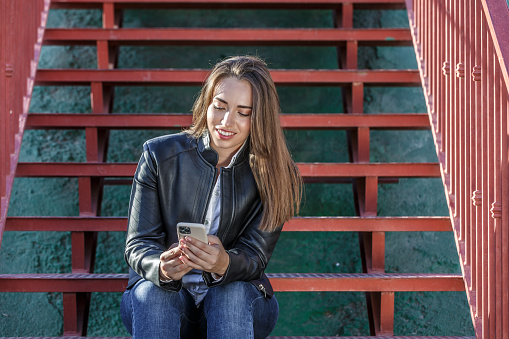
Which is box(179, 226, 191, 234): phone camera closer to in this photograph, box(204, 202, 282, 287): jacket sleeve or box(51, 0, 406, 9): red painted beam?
box(204, 202, 282, 287): jacket sleeve

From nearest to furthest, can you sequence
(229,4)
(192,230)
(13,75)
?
1. (192,230)
2. (13,75)
3. (229,4)

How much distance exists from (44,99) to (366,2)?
219 centimetres

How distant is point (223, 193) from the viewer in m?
2.18

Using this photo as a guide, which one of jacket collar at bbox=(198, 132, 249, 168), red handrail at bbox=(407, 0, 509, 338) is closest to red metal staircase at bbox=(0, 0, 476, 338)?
red handrail at bbox=(407, 0, 509, 338)

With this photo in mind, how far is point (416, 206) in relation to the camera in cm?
401

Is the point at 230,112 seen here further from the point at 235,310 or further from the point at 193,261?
the point at 235,310

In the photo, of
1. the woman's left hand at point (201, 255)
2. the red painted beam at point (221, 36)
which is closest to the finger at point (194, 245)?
the woman's left hand at point (201, 255)

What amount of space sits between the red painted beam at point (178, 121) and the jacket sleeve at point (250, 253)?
106cm

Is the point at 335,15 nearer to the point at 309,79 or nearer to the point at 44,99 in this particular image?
the point at 309,79

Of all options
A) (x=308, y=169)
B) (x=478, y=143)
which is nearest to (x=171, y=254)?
(x=478, y=143)

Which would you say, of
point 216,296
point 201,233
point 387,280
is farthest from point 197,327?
point 387,280

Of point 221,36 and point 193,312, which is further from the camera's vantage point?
point 221,36

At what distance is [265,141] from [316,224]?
74cm

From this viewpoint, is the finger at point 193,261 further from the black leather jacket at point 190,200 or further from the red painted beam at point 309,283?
the red painted beam at point 309,283
